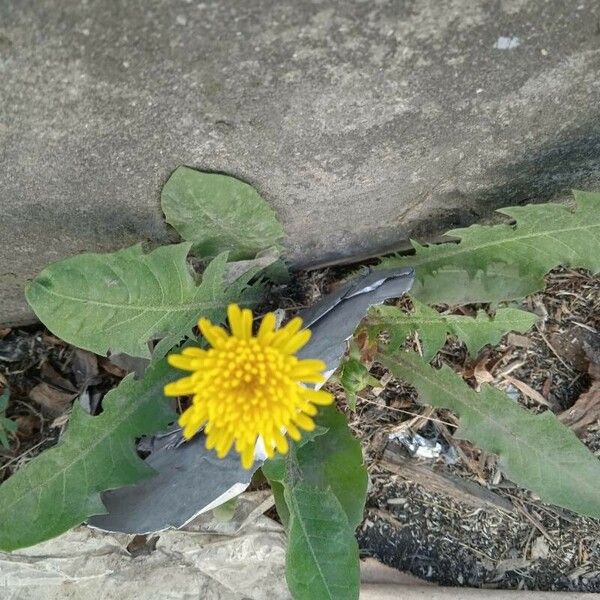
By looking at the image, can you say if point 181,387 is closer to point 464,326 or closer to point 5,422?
point 464,326

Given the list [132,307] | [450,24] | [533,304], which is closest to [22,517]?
[132,307]

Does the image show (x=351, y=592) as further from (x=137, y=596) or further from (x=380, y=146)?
(x=380, y=146)

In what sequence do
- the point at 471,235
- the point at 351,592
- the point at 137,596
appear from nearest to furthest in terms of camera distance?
1. the point at 351,592
2. the point at 471,235
3. the point at 137,596

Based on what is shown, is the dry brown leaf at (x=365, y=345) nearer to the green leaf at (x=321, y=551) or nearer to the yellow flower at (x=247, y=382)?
the green leaf at (x=321, y=551)

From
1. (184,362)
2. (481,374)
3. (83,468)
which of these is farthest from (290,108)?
(481,374)

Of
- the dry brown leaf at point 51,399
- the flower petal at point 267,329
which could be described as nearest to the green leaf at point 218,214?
the flower petal at point 267,329

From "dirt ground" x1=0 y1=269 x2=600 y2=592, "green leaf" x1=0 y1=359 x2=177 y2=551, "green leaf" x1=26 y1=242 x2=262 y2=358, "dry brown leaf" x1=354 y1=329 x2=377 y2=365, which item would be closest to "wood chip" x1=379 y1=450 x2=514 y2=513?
"dirt ground" x1=0 y1=269 x2=600 y2=592
